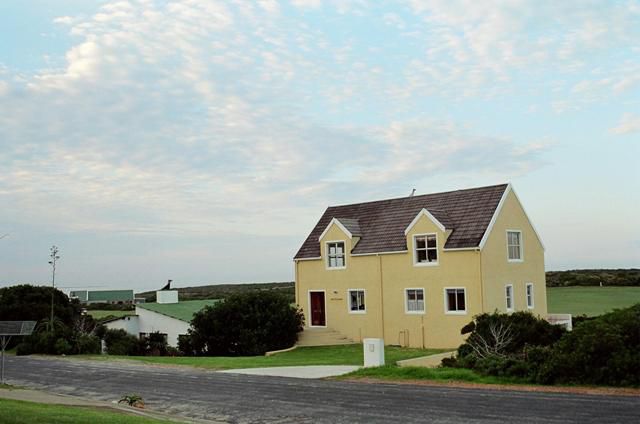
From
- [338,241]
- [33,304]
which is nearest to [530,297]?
[338,241]

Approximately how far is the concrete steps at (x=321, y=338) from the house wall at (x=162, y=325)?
37.1ft

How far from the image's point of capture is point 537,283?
135 feet

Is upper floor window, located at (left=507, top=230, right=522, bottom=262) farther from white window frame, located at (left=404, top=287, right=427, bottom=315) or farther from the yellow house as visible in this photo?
white window frame, located at (left=404, top=287, right=427, bottom=315)

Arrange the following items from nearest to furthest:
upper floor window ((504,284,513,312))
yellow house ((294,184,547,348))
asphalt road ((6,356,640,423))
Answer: asphalt road ((6,356,640,423)), yellow house ((294,184,547,348)), upper floor window ((504,284,513,312))

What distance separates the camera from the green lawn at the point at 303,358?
3066 cm

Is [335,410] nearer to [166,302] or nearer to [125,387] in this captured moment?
[125,387]

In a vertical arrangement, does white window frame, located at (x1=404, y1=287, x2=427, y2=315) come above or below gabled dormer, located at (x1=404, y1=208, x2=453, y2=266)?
below

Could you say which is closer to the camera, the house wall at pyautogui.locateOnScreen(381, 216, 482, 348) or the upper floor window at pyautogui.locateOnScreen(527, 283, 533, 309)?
the house wall at pyautogui.locateOnScreen(381, 216, 482, 348)

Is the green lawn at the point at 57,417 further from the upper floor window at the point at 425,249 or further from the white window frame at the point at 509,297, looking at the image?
the white window frame at the point at 509,297

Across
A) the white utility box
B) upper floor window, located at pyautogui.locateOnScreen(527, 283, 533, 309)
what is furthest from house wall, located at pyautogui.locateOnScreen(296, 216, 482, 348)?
the white utility box

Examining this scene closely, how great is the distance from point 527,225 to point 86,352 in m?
24.7

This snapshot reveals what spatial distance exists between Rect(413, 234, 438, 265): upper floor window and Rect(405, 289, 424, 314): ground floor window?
62.2 inches

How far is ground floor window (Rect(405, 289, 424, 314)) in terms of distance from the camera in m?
38.9

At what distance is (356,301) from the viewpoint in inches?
1661
